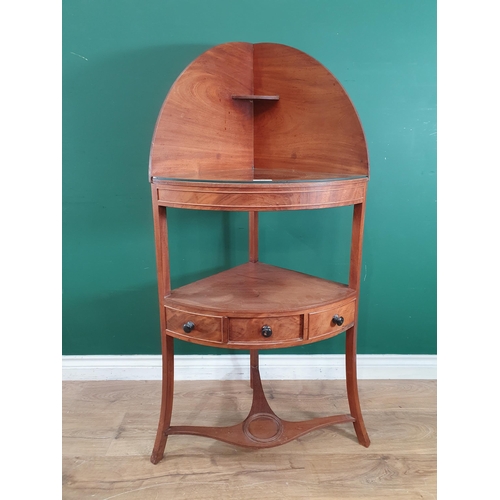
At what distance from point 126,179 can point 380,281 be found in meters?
1.20

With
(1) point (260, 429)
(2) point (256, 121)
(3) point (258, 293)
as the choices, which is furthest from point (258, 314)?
(2) point (256, 121)

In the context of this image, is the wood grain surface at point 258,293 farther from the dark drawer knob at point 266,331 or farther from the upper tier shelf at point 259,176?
the upper tier shelf at point 259,176

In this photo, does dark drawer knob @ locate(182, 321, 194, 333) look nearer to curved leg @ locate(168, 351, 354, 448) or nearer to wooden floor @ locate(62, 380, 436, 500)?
curved leg @ locate(168, 351, 354, 448)

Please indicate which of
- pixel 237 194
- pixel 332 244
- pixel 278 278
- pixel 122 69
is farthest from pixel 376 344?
pixel 122 69

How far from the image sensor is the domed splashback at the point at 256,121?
66.1 inches

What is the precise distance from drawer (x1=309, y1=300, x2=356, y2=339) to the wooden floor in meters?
0.47

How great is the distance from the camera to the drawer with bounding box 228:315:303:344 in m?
1.49

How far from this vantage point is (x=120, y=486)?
5.10 ft

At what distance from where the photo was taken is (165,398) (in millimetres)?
1663

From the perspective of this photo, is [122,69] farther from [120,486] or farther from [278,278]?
[120,486]

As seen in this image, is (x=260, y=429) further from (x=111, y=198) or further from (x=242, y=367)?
(x=111, y=198)

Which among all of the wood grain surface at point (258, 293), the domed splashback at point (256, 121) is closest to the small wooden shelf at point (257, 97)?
the domed splashback at point (256, 121)

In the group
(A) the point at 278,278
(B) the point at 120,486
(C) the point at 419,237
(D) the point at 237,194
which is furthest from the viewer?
(C) the point at 419,237

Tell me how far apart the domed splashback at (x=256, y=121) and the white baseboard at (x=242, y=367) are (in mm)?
886
